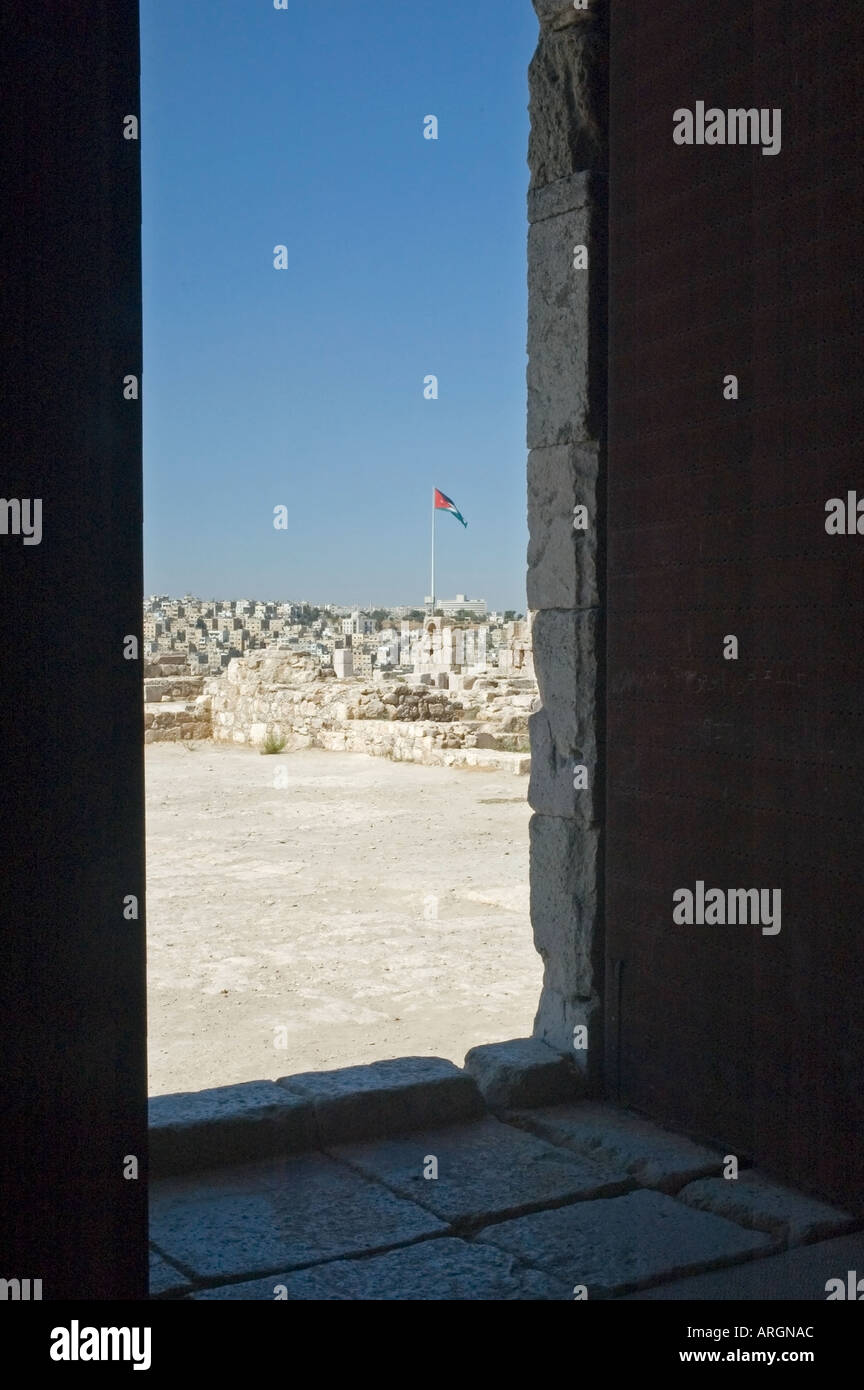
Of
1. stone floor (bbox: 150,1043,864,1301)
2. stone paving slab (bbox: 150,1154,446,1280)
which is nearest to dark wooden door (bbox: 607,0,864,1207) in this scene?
stone floor (bbox: 150,1043,864,1301)

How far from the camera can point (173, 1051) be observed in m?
5.28

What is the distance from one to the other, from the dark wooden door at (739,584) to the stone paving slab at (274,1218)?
1.10 metres

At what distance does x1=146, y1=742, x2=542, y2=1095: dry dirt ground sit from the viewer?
544 centimetres

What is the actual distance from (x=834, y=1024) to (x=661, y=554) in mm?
1574

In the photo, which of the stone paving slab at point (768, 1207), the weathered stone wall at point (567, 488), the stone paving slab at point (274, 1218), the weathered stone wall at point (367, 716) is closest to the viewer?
the stone paving slab at point (274, 1218)

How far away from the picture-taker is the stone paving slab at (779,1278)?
305cm

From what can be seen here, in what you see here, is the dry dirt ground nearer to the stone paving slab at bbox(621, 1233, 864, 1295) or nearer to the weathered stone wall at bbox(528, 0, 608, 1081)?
the weathered stone wall at bbox(528, 0, 608, 1081)

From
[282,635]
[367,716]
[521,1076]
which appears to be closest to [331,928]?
[521,1076]

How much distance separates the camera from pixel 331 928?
24.4ft

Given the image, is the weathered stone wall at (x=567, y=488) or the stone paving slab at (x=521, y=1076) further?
the weathered stone wall at (x=567, y=488)

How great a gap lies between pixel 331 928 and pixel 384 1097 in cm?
328

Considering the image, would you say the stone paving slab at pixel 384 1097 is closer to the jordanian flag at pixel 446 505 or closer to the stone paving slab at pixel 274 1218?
the stone paving slab at pixel 274 1218

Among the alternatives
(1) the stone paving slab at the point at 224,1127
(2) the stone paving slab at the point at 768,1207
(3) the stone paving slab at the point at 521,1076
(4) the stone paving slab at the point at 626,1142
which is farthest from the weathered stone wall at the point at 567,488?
(1) the stone paving slab at the point at 224,1127
